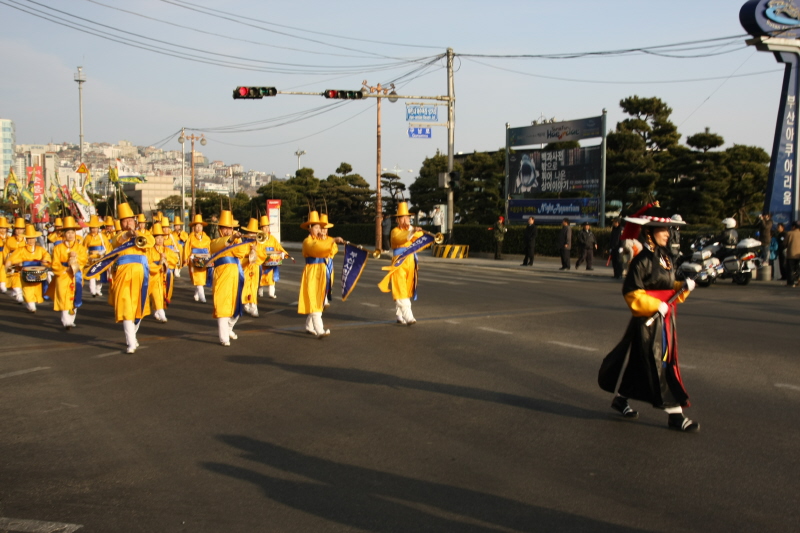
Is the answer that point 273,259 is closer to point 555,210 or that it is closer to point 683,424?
point 683,424

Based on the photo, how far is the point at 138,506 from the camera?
448 cm

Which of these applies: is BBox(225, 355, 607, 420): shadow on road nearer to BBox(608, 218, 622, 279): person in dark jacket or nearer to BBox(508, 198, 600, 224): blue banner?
BBox(608, 218, 622, 279): person in dark jacket

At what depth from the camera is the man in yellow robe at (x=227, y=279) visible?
10.0m

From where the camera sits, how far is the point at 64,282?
487 inches

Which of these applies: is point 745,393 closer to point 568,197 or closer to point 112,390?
point 112,390

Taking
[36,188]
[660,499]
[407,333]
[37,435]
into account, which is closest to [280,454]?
[37,435]

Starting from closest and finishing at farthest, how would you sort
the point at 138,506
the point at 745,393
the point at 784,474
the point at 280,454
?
1. the point at 138,506
2. the point at 784,474
3. the point at 280,454
4. the point at 745,393

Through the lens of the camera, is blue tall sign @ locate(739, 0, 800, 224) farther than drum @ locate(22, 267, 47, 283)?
Yes

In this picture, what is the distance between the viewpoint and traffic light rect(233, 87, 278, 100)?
24.9 metres

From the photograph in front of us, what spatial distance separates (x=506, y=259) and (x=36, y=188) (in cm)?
2298

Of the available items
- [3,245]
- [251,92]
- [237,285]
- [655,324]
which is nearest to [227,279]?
[237,285]

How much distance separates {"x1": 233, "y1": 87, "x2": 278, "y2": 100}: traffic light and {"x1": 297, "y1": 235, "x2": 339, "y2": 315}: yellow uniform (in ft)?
51.1

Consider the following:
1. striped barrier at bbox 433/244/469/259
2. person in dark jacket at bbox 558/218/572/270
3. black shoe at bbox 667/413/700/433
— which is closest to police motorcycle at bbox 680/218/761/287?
person in dark jacket at bbox 558/218/572/270

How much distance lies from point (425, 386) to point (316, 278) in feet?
11.4
